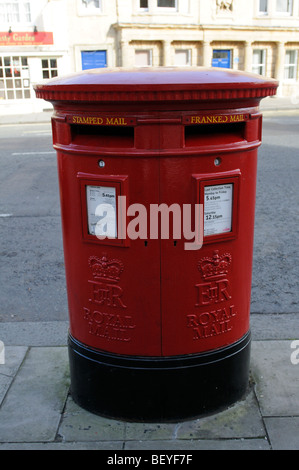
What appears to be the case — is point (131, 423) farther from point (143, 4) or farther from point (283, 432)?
point (143, 4)

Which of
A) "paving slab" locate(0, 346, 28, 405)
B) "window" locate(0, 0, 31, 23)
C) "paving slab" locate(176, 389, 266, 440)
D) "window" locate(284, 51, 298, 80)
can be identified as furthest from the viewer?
"window" locate(284, 51, 298, 80)

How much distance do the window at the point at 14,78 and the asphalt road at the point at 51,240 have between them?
529 inches

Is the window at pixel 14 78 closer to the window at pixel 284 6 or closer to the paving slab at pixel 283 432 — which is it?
the window at pixel 284 6

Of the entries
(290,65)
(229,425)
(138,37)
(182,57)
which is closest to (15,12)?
(138,37)

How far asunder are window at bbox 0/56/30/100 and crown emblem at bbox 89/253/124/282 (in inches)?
874

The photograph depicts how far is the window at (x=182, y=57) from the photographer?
25031 millimetres

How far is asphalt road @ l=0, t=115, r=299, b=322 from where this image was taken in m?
4.27

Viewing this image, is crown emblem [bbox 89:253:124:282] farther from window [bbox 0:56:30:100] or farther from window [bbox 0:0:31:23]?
window [bbox 0:0:31:23]

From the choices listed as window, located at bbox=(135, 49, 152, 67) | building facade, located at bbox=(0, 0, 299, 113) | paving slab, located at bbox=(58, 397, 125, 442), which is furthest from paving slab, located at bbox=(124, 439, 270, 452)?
window, located at bbox=(135, 49, 152, 67)

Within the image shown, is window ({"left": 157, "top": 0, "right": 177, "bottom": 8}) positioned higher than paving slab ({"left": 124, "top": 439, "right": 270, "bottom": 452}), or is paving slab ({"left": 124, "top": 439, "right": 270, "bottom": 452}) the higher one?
window ({"left": 157, "top": 0, "right": 177, "bottom": 8})

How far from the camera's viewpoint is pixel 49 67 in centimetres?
2306

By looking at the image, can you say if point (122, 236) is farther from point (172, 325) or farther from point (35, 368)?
point (35, 368)

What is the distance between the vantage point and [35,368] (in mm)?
3221

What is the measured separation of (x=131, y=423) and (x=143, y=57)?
24.1 m
